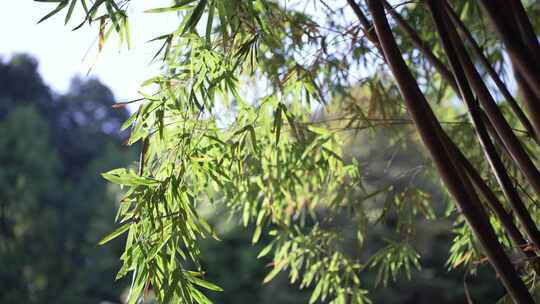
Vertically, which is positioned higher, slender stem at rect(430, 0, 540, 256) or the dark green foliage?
the dark green foliage

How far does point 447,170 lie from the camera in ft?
3.02

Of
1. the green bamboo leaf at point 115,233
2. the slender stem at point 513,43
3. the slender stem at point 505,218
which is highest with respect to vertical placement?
the slender stem at point 513,43

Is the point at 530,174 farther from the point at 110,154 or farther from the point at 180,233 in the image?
the point at 110,154

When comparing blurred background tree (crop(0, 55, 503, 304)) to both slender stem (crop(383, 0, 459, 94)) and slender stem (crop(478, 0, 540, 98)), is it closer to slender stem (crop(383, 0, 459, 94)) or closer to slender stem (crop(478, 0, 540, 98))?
slender stem (crop(383, 0, 459, 94))

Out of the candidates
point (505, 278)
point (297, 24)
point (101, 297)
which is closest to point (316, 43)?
point (297, 24)

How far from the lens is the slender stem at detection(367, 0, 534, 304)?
0.91 m

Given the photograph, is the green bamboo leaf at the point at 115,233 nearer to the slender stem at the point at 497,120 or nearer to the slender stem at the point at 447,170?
the slender stem at the point at 447,170

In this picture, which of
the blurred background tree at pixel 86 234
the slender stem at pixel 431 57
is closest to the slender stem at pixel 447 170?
the slender stem at pixel 431 57

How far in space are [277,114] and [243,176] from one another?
0.34 meters

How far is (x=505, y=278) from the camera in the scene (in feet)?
2.99

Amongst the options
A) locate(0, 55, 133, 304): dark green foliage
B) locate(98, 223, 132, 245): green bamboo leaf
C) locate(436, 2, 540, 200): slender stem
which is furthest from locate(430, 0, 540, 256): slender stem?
locate(0, 55, 133, 304): dark green foliage

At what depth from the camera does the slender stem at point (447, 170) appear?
91 cm

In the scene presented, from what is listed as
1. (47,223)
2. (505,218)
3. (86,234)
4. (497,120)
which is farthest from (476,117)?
(86,234)

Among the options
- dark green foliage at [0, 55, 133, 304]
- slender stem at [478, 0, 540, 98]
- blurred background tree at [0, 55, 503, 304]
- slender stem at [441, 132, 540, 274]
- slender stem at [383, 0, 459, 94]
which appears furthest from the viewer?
dark green foliage at [0, 55, 133, 304]
